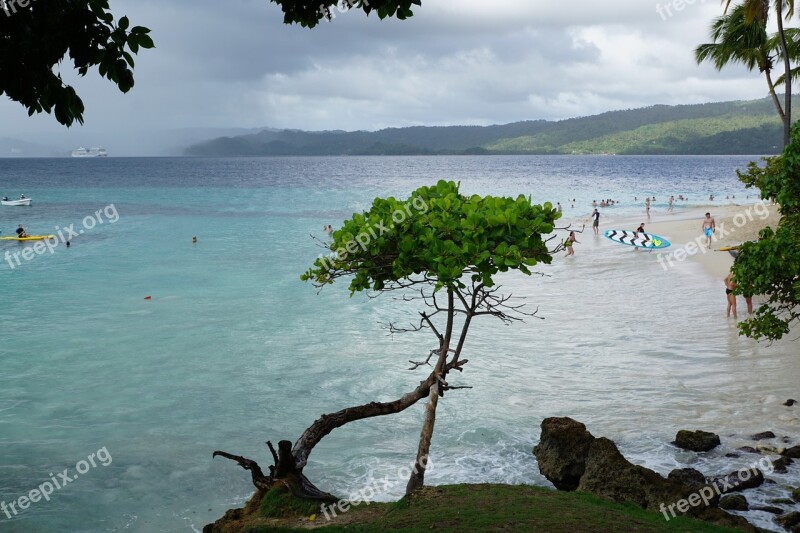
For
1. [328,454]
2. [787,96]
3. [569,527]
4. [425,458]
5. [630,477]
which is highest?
[787,96]

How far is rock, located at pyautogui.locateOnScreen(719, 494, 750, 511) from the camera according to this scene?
29.9 feet

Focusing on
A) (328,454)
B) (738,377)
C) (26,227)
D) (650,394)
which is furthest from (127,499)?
(26,227)

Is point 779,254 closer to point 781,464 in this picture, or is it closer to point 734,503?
point 734,503

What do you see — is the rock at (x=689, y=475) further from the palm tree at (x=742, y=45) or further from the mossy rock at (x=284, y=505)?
the palm tree at (x=742, y=45)

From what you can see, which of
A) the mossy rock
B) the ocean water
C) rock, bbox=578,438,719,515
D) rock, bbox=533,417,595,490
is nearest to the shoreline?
the ocean water

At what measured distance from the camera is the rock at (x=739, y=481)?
9.71m

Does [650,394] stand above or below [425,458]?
below

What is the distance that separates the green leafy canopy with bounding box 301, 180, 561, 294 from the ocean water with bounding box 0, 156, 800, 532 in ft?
9.73

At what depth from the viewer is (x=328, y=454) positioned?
12.6 metres

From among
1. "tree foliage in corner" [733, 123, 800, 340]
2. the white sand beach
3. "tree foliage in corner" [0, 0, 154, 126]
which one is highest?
"tree foliage in corner" [0, 0, 154, 126]

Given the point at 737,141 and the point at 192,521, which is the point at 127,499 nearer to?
the point at 192,521

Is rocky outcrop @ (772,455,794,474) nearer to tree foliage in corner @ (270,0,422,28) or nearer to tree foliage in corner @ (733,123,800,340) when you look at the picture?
tree foliage in corner @ (733,123,800,340)

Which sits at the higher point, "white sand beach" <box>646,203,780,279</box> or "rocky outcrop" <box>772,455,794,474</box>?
"white sand beach" <box>646,203,780,279</box>

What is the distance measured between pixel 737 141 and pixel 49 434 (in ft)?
707
